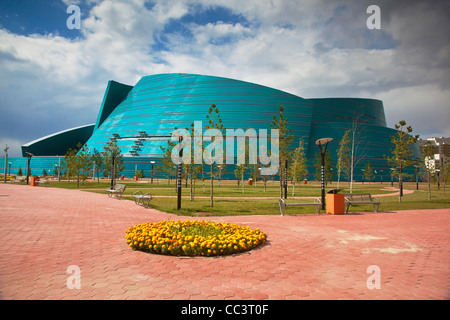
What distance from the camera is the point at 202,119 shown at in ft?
237

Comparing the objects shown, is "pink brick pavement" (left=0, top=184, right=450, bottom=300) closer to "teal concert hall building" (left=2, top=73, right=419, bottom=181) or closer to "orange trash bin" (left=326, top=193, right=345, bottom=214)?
"orange trash bin" (left=326, top=193, right=345, bottom=214)

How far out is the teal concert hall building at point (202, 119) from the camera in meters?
71.3

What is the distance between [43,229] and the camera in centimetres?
739

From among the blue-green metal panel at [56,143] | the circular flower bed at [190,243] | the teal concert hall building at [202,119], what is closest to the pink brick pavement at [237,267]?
the circular flower bed at [190,243]

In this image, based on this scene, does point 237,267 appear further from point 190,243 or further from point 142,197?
point 142,197

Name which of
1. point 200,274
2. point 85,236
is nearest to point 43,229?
point 85,236

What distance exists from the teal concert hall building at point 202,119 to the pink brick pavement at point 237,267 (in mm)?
58316

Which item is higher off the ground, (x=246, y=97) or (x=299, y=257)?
(x=246, y=97)

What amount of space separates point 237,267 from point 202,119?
6912 centimetres

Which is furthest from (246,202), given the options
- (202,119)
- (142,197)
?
(202,119)

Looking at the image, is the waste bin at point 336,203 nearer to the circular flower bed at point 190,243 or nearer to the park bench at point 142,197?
the circular flower bed at point 190,243

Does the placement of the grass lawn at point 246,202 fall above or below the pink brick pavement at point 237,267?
below
